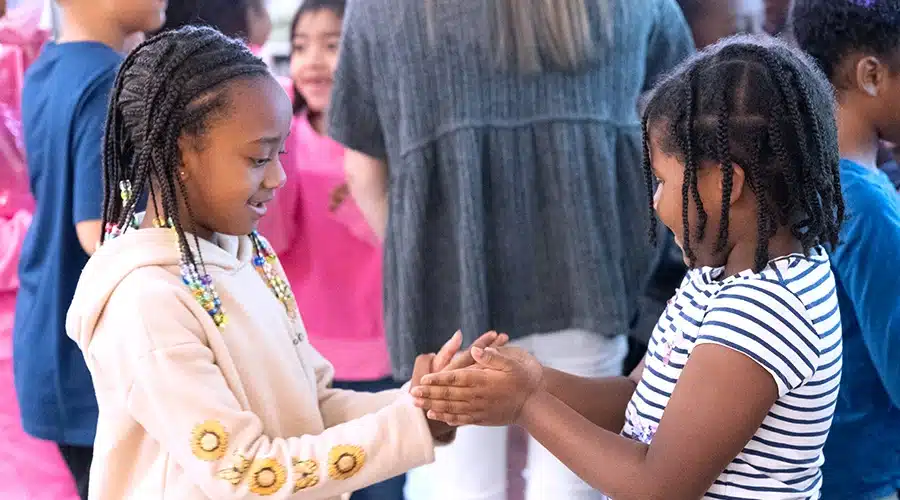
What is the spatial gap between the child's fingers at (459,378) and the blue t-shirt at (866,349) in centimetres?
55

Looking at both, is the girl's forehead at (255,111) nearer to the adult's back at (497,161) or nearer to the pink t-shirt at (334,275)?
the adult's back at (497,161)

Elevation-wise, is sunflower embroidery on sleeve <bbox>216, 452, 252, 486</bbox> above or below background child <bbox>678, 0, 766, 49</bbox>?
below

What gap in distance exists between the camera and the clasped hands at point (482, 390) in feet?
3.94

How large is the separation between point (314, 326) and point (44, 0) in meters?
1.08

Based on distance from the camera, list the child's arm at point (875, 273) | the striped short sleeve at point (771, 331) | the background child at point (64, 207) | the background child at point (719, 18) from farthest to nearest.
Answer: the background child at point (719, 18) → the background child at point (64, 207) → the child's arm at point (875, 273) → the striped short sleeve at point (771, 331)

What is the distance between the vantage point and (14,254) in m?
2.12

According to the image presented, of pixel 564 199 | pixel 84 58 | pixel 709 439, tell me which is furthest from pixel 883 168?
pixel 84 58

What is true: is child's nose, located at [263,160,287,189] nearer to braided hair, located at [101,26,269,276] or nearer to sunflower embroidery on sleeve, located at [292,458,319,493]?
braided hair, located at [101,26,269,276]

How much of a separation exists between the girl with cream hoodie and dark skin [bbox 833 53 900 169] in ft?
2.71

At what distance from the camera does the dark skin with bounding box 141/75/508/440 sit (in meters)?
1.18

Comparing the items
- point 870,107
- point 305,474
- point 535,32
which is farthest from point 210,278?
point 870,107

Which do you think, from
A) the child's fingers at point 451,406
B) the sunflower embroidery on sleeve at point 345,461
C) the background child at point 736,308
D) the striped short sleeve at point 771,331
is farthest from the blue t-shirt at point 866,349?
the sunflower embroidery on sleeve at point 345,461

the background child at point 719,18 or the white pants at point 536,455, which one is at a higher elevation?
the background child at point 719,18

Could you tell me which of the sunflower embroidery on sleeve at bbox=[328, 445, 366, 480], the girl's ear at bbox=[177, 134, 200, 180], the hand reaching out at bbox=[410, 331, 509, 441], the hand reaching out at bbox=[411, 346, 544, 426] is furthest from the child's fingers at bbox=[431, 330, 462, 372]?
the girl's ear at bbox=[177, 134, 200, 180]
